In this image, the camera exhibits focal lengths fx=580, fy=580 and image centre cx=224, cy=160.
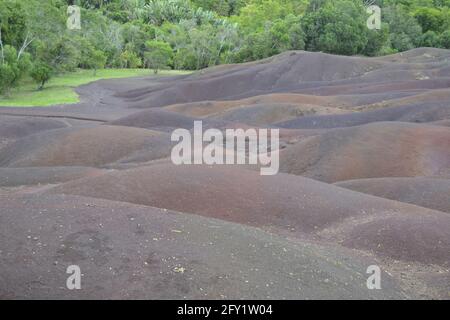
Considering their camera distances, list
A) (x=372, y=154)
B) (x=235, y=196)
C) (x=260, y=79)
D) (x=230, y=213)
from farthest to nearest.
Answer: (x=260, y=79) → (x=372, y=154) → (x=235, y=196) → (x=230, y=213)

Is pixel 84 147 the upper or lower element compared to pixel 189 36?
lower

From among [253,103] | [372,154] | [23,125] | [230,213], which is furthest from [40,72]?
[230,213]

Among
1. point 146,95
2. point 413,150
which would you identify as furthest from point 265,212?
point 146,95

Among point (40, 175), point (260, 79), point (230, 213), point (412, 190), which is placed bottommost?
point (260, 79)

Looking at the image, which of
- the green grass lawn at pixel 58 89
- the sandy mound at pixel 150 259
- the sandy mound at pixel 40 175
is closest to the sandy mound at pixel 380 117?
the sandy mound at pixel 40 175

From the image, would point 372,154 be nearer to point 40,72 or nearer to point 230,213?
point 230,213

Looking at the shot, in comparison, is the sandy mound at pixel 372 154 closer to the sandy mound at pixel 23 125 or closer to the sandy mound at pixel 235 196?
the sandy mound at pixel 235 196
